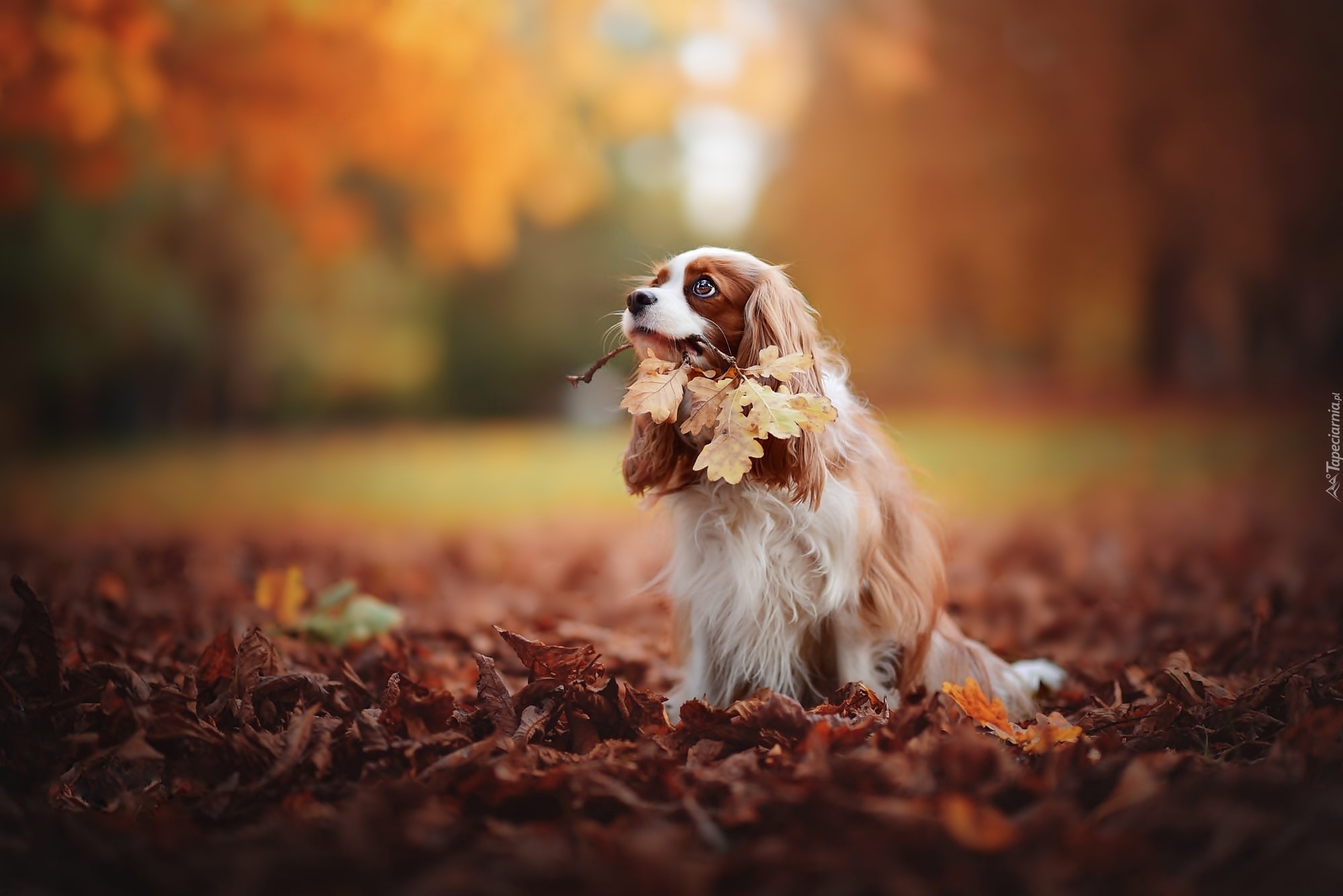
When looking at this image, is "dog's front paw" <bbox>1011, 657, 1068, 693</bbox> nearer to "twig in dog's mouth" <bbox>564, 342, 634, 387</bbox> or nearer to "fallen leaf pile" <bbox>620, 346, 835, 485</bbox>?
"fallen leaf pile" <bbox>620, 346, 835, 485</bbox>

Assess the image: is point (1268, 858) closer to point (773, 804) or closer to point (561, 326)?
point (773, 804)

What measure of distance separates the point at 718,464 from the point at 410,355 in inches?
284

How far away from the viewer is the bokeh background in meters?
6.99

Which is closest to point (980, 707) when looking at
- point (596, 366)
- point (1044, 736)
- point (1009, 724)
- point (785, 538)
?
point (1009, 724)

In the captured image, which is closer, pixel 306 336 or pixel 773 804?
pixel 773 804

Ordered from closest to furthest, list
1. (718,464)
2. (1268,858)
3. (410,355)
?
(1268,858) → (718,464) → (410,355)

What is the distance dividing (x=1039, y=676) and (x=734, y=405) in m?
1.45

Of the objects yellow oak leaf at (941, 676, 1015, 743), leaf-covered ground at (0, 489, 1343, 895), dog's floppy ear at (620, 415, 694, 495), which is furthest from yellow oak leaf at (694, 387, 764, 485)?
yellow oak leaf at (941, 676, 1015, 743)

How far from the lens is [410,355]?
8.92 metres

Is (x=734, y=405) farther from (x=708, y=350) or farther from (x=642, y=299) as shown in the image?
(x=642, y=299)

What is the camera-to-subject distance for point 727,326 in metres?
2.55

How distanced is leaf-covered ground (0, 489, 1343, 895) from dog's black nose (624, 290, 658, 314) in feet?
2.80

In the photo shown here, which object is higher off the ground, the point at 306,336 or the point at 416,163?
the point at 416,163

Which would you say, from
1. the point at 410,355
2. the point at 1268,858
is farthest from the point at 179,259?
the point at 1268,858
